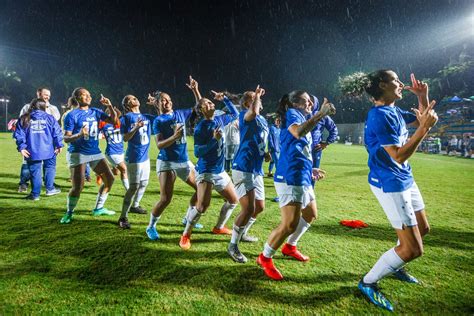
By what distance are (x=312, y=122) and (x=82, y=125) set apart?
4406 mm

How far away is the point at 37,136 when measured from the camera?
6.98 metres

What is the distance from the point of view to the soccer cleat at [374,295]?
2881 mm

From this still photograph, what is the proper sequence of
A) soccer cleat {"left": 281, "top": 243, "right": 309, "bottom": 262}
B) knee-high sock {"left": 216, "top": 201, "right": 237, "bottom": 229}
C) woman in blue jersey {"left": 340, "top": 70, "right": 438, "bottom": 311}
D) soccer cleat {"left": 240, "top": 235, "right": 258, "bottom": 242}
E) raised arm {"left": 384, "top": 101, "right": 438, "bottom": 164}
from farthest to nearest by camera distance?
knee-high sock {"left": 216, "top": 201, "right": 237, "bottom": 229} → soccer cleat {"left": 240, "top": 235, "right": 258, "bottom": 242} → soccer cleat {"left": 281, "top": 243, "right": 309, "bottom": 262} → woman in blue jersey {"left": 340, "top": 70, "right": 438, "bottom": 311} → raised arm {"left": 384, "top": 101, "right": 438, "bottom": 164}

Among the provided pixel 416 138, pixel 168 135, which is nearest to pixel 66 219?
pixel 168 135

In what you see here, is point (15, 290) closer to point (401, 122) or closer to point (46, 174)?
point (401, 122)

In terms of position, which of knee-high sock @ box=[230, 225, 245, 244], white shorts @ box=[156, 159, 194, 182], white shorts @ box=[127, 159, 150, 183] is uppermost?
white shorts @ box=[156, 159, 194, 182]

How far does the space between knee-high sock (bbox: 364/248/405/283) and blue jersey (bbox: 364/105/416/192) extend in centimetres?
67

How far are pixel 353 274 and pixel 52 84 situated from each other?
7306cm

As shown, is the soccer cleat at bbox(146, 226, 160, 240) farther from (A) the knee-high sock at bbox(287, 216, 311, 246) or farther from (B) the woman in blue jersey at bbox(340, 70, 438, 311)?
(B) the woman in blue jersey at bbox(340, 70, 438, 311)

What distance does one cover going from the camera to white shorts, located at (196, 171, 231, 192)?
13.9 ft

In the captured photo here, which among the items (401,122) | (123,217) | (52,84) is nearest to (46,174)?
(123,217)

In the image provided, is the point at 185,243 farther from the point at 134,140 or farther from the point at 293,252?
the point at 134,140

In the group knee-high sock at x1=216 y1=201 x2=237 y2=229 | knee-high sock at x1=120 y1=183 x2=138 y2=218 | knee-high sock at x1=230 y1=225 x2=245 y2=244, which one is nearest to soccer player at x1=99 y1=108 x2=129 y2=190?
knee-high sock at x1=120 y1=183 x2=138 y2=218

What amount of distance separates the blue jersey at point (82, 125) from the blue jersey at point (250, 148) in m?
2.97
